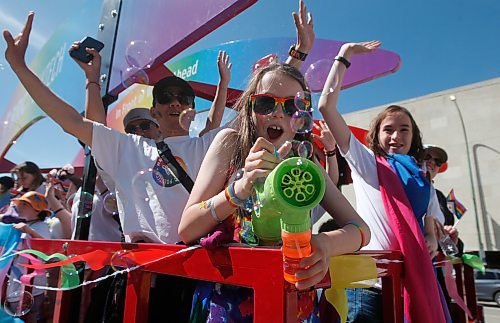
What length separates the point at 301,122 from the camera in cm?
138

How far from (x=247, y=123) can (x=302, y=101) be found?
22 cm

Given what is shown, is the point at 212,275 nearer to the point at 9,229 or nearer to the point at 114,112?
the point at 9,229

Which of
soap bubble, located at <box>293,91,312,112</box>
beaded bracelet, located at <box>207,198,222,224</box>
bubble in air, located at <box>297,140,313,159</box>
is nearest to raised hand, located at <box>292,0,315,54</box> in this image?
soap bubble, located at <box>293,91,312,112</box>

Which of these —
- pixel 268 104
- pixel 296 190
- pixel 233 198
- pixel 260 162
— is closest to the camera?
pixel 296 190

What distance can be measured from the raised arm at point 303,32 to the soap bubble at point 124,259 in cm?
134

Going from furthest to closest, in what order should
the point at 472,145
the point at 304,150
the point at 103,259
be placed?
the point at 472,145
the point at 103,259
the point at 304,150

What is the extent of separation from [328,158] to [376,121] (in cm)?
60

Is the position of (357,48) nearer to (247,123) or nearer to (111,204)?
(247,123)

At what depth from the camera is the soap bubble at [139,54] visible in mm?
3076

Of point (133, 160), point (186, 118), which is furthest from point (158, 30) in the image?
point (133, 160)

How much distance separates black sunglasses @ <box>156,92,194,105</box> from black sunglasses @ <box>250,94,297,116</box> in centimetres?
95

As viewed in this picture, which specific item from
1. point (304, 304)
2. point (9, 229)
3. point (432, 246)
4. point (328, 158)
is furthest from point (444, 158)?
point (9, 229)

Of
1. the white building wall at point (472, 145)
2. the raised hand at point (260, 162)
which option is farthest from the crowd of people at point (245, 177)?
the white building wall at point (472, 145)

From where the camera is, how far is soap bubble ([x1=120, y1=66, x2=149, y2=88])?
3025 millimetres
